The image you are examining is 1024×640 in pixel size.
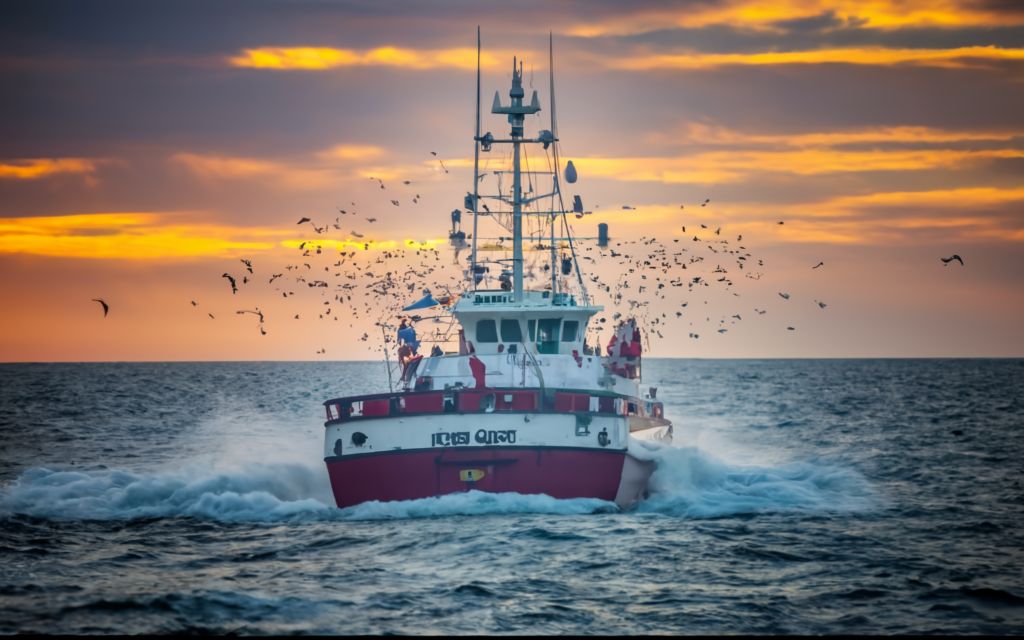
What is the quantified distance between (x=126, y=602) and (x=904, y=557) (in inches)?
577

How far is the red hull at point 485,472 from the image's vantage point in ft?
96.2

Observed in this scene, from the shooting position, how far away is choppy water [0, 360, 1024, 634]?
20266mm

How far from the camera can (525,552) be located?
82.2ft

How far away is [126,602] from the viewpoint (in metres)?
21.4

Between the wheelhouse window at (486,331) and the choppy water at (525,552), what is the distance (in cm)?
568

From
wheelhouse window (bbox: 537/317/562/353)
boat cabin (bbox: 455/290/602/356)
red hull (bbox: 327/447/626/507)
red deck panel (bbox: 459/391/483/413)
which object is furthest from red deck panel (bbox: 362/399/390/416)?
wheelhouse window (bbox: 537/317/562/353)

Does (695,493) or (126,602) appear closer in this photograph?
(126,602)

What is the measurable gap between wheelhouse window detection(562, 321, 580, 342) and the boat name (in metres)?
6.47

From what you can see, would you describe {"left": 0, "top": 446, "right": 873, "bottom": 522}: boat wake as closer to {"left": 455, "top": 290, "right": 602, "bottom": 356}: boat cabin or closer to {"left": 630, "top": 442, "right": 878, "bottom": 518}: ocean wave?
{"left": 630, "top": 442, "right": 878, "bottom": 518}: ocean wave

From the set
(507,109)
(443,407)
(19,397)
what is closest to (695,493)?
(443,407)

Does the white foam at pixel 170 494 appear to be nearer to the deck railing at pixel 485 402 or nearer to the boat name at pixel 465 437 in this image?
the deck railing at pixel 485 402

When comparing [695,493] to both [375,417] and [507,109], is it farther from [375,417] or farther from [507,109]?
[507,109]

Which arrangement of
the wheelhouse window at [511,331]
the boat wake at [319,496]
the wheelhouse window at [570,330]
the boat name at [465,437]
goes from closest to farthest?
the boat name at [465,437], the boat wake at [319,496], the wheelhouse window at [511,331], the wheelhouse window at [570,330]

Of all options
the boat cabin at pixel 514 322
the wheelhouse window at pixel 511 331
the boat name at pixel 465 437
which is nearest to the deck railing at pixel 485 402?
the boat name at pixel 465 437
